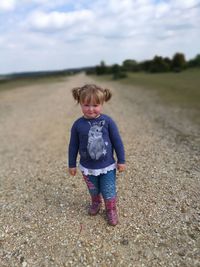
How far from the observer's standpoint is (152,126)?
12031 mm

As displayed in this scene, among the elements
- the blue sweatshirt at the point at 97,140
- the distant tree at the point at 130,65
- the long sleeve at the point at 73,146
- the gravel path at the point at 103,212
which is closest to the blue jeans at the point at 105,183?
the blue sweatshirt at the point at 97,140

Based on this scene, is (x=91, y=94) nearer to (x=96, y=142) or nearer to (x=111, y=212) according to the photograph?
(x=96, y=142)

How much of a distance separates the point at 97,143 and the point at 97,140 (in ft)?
0.13

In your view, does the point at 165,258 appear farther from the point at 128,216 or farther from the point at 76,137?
the point at 76,137

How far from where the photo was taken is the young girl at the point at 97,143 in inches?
171

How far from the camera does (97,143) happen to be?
4.49 meters

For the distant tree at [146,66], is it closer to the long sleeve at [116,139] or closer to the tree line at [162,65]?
the tree line at [162,65]

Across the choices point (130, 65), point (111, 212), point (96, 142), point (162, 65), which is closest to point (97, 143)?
point (96, 142)

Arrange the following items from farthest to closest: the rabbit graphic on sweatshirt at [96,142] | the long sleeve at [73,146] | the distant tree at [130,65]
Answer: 1. the distant tree at [130,65]
2. the long sleeve at [73,146]
3. the rabbit graphic on sweatshirt at [96,142]

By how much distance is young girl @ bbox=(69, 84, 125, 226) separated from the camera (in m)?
4.34

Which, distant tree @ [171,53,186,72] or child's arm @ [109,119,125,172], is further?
distant tree @ [171,53,186,72]

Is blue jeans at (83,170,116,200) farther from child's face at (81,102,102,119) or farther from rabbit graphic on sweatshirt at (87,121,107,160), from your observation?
child's face at (81,102,102,119)

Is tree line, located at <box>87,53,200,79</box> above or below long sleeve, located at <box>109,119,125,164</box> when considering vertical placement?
below

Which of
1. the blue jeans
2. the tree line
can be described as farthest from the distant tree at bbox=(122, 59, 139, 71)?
the blue jeans
